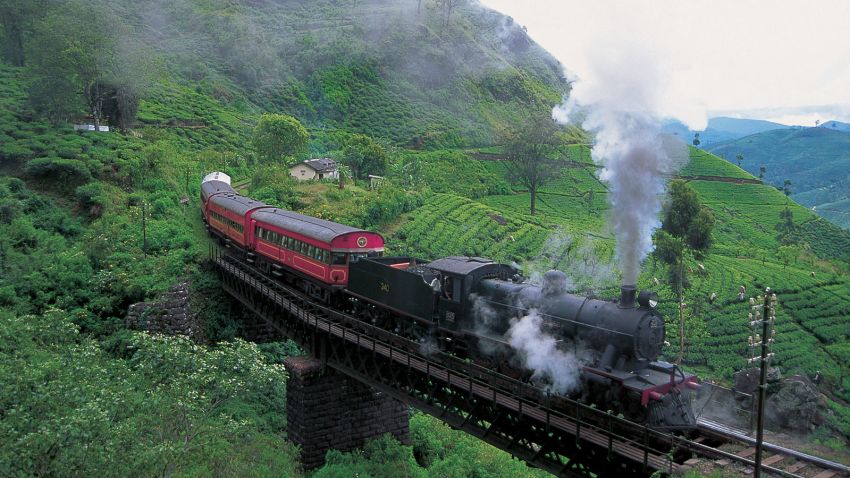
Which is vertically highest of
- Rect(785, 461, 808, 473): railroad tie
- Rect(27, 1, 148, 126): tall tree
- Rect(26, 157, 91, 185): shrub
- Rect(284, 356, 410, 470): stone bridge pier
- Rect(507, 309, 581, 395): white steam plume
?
Rect(27, 1, 148, 126): tall tree

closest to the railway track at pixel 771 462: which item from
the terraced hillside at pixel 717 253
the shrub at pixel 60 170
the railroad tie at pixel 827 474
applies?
the railroad tie at pixel 827 474

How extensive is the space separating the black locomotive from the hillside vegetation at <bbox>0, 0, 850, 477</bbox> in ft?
15.7

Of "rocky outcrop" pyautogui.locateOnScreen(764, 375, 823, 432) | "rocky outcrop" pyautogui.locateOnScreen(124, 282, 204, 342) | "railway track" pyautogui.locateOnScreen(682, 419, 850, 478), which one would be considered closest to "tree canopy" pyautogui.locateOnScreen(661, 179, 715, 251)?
"rocky outcrop" pyautogui.locateOnScreen(764, 375, 823, 432)

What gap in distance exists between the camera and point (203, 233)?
38094mm

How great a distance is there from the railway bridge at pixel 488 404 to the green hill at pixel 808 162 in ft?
257

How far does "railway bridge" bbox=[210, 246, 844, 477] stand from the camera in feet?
38.0

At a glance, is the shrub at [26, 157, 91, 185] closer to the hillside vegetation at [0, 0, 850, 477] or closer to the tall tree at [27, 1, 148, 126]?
the hillside vegetation at [0, 0, 850, 477]

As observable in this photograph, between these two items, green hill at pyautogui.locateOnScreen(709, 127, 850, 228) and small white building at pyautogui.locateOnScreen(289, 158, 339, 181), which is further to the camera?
green hill at pyautogui.locateOnScreen(709, 127, 850, 228)

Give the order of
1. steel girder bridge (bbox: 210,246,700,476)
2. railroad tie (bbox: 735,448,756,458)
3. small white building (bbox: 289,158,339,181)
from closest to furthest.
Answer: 1. railroad tie (bbox: 735,448,756,458)
2. steel girder bridge (bbox: 210,246,700,476)
3. small white building (bbox: 289,158,339,181)

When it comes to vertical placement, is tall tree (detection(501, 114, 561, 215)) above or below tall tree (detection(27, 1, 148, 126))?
below

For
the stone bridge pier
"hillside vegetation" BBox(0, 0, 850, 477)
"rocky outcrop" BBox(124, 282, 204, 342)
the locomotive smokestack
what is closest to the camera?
the locomotive smokestack

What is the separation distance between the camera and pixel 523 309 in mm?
15172

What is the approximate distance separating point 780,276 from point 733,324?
9596 mm

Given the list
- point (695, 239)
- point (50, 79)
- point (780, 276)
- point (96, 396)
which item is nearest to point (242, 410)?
point (96, 396)
